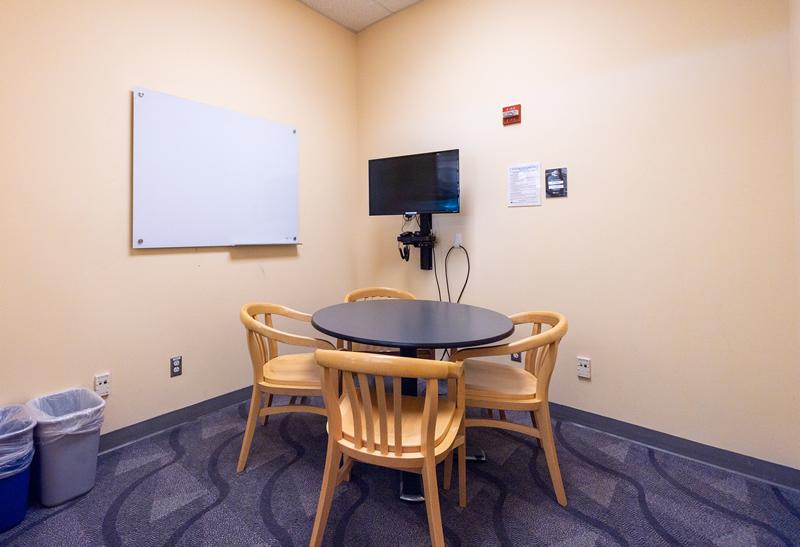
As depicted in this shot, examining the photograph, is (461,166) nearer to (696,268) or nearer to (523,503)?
(696,268)

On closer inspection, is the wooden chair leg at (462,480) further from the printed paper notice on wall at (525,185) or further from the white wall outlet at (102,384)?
the white wall outlet at (102,384)

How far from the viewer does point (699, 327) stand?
201cm

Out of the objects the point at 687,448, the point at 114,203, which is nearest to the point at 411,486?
the point at 687,448

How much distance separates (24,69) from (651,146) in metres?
3.23

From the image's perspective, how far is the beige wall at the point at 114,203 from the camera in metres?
1.81

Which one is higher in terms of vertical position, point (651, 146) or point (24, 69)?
point (24, 69)

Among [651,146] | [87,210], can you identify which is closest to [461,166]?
[651,146]

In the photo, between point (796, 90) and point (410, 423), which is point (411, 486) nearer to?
point (410, 423)

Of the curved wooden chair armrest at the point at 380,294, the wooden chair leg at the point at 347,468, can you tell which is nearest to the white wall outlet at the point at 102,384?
the wooden chair leg at the point at 347,468

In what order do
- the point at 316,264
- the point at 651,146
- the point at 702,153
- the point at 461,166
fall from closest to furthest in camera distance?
1. the point at 702,153
2. the point at 651,146
3. the point at 461,166
4. the point at 316,264

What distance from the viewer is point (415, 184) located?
9.35 ft

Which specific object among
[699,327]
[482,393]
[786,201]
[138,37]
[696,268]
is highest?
[138,37]

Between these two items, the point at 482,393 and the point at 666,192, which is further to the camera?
the point at 666,192

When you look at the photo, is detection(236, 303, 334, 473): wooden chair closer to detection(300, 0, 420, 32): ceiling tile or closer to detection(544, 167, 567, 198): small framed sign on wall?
detection(544, 167, 567, 198): small framed sign on wall
